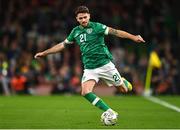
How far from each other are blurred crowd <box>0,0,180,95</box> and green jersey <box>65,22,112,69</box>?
1336 cm

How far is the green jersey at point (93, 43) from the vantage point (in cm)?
1385

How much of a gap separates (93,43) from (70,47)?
1621 centimetres

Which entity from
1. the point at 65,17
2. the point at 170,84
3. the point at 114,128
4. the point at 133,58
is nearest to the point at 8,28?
the point at 65,17

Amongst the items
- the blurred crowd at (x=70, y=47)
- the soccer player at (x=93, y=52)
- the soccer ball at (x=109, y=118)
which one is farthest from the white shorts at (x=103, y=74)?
the blurred crowd at (x=70, y=47)

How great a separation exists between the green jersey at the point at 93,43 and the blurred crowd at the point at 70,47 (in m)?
13.4

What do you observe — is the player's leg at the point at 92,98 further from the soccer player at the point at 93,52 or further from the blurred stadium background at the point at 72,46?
the blurred stadium background at the point at 72,46

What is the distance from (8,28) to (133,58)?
5573 mm

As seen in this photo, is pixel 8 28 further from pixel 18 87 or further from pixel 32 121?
pixel 32 121

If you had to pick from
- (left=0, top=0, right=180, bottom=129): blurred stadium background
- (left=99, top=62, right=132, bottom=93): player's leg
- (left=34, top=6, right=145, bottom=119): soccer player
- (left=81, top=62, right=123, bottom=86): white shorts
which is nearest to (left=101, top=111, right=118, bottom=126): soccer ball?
(left=34, top=6, right=145, bottom=119): soccer player

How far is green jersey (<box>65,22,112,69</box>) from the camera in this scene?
13.9m

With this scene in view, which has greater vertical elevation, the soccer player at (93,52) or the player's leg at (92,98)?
the soccer player at (93,52)

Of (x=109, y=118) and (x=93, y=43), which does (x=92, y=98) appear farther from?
(x=93, y=43)

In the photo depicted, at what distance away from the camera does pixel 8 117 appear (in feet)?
49.8

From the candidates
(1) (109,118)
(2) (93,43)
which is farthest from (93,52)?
(1) (109,118)
